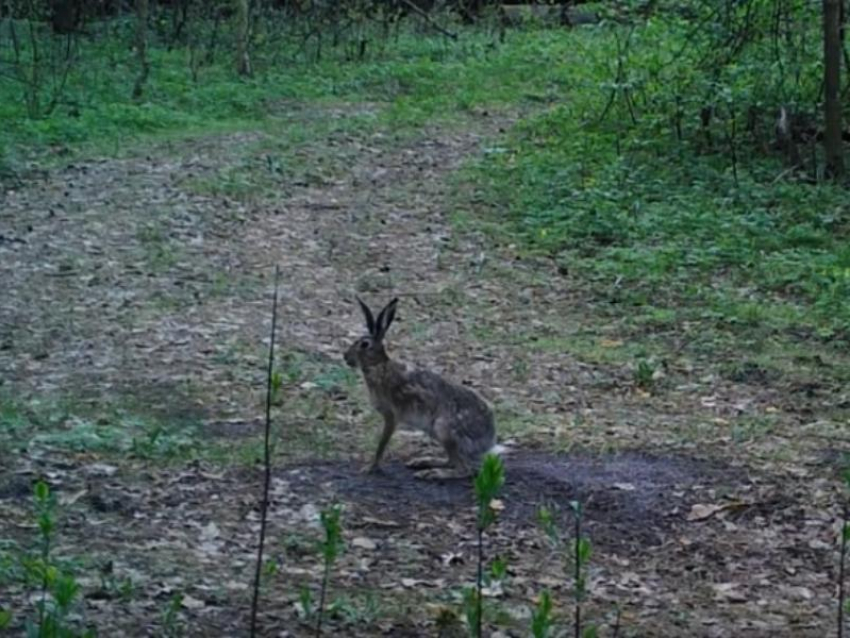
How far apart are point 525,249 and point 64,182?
474 centimetres

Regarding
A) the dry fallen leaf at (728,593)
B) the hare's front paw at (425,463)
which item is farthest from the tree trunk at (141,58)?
the dry fallen leaf at (728,593)

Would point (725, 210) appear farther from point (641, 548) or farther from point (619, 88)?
point (641, 548)

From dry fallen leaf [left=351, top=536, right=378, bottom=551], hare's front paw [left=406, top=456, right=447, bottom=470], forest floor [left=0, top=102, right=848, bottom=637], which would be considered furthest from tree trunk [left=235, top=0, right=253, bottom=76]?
dry fallen leaf [left=351, top=536, right=378, bottom=551]

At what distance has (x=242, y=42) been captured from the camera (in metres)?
22.2

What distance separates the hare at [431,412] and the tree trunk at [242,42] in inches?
578

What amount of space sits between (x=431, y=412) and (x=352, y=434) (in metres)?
0.82

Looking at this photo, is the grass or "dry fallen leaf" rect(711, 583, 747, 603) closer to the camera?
"dry fallen leaf" rect(711, 583, 747, 603)

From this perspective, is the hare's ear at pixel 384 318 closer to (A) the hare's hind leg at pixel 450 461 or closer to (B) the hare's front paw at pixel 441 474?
(A) the hare's hind leg at pixel 450 461

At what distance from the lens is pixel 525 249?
45.3 feet

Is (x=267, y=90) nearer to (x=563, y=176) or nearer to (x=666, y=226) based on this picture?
(x=563, y=176)

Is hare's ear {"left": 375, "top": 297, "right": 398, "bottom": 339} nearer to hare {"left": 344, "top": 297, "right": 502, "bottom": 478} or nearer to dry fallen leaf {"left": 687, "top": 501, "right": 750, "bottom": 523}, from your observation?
hare {"left": 344, "top": 297, "right": 502, "bottom": 478}

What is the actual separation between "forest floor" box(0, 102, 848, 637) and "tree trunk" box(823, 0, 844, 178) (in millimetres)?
4030

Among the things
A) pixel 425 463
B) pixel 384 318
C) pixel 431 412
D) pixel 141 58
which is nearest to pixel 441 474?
pixel 425 463

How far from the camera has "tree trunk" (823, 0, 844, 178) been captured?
15.4 m
